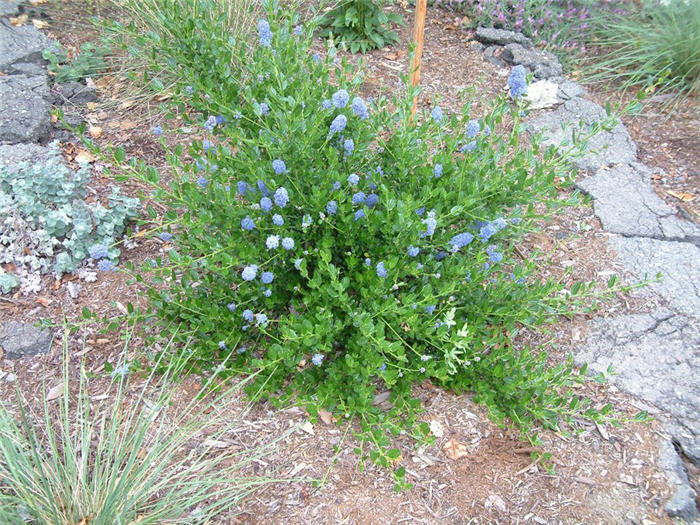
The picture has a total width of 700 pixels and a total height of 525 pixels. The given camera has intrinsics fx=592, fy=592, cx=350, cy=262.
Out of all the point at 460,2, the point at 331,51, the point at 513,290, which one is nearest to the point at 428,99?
the point at 460,2

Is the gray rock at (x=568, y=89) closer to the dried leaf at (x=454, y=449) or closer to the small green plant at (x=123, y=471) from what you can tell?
the dried leaf at (x=454, y=449)

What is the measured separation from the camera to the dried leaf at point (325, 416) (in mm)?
2318

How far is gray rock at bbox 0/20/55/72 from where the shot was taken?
4109 millimetres

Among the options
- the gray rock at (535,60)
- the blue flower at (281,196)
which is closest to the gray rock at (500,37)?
the gray rock at (535,60)

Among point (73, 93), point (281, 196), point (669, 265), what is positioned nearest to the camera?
point (281, 196)

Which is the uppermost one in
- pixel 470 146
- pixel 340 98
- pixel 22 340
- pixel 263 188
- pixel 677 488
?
pixel 340 98

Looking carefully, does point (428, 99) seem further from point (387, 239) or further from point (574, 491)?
point (574, 491)

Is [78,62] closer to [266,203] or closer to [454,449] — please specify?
[266,203]

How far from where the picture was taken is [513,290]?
2.39 m

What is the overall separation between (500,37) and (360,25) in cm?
119

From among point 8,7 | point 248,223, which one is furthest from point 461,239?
point 8,7

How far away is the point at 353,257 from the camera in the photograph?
7.37ft

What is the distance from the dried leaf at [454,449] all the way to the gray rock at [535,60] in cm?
323

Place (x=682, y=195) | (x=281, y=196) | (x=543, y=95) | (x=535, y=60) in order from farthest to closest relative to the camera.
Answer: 1. (x=535, y=60)
2. (x=543, y=95)
3. (x=682, y=195)
4. (x=281, y=196)
